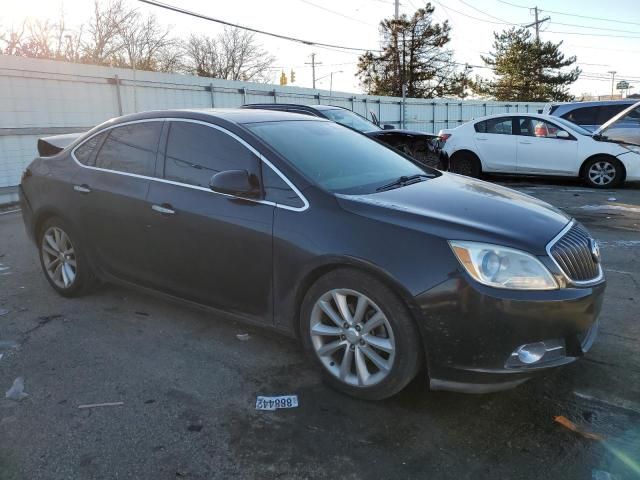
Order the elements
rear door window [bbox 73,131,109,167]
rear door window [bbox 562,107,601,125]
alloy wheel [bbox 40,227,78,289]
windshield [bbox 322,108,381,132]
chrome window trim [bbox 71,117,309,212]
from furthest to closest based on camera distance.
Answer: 1. rear door window [bbox 562,107,601,125]
2. windshield [bbox 322,108,381,132]
3. alloy wheel [bbox 40,227,78,289]
4. rear door window [bbox 73,131,109,167]
5. chrome window trim [bbox 71,117,309,212]

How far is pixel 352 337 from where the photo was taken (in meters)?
3.02

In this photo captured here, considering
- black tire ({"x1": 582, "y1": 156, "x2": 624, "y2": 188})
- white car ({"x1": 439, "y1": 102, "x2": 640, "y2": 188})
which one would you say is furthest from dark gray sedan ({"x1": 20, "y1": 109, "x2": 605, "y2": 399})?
black tire ({"x1": 582, "y1": 156, "x2": 624, "y2": 188})

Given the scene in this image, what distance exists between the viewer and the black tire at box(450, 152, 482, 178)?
39.8 feet

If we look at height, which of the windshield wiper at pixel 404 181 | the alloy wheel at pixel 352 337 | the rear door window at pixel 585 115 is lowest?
the alloy wheel at pixel 352 337

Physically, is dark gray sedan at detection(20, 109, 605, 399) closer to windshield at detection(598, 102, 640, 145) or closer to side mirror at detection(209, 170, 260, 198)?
side mirror at detection(209, 170, 260, 198)

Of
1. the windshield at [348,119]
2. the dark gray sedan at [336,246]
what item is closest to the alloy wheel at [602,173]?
the windshield at [348,119]

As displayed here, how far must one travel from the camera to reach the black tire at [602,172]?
10680mm

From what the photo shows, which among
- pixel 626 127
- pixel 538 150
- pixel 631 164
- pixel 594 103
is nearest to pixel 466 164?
pixel 538 150

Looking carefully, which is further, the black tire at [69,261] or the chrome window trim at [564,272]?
the black tire at [69,261]

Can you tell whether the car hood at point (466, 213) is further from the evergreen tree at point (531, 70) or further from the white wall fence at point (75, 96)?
the evergreen tree at point (531, 70)

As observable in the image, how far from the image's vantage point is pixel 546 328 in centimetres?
268

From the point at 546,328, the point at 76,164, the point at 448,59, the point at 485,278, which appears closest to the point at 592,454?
the point at 546,328

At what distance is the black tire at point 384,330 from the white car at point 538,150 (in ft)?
28.2

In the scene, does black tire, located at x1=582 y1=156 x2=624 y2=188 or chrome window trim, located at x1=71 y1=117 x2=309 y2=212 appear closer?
chrome window trim, located at x1=71 y1=117 x2=309 y2=212
